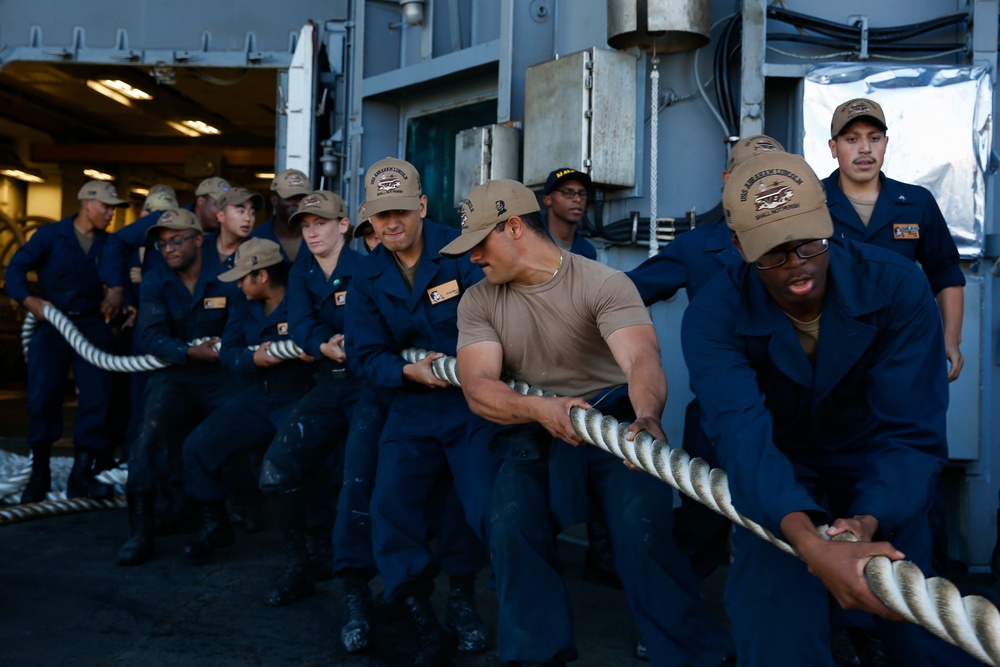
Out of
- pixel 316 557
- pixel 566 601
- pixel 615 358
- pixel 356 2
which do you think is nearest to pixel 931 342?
pixel 615 358

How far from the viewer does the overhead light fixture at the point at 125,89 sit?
12172 mm

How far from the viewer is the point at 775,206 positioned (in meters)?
2.42

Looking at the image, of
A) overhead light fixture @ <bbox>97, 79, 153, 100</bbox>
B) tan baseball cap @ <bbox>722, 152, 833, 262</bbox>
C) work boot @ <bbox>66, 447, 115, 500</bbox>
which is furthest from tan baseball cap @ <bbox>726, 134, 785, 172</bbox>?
overhead light fixture @ <bbox>97, 79, 153, 100</bbox>

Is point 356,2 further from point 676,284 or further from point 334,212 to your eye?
point 676,284

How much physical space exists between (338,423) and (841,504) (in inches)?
102

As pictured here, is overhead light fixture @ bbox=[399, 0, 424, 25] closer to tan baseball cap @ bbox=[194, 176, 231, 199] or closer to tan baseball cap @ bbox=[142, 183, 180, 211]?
tan baseball cap @ bbox=[194, 176, 231, 199]

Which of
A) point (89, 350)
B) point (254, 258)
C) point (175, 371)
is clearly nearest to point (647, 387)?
point (254, 258)

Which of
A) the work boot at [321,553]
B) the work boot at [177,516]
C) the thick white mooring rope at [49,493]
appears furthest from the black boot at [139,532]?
the thick white mooring rope at [49,493]

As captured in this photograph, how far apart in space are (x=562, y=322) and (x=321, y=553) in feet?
7.81

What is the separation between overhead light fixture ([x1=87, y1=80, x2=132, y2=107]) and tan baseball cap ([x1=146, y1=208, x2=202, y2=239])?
23.7 feet

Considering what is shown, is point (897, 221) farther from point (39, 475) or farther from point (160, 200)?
point (39, 475)

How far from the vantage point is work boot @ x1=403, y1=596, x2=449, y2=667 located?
3850 mm

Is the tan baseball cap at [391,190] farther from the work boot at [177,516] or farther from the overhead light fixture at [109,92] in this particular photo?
the overhead light fixture at [109,92]

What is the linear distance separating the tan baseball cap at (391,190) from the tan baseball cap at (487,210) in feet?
2.34
